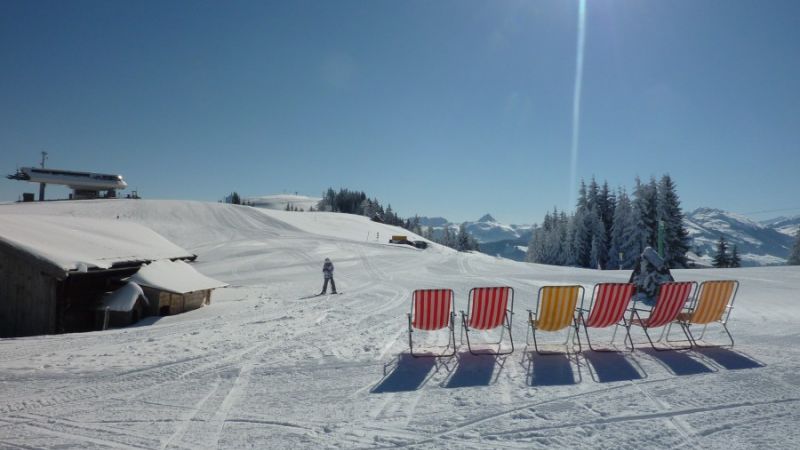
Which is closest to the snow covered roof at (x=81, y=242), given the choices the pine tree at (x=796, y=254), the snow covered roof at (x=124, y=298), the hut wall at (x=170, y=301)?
the snow covered roof at (x=124, y=298)

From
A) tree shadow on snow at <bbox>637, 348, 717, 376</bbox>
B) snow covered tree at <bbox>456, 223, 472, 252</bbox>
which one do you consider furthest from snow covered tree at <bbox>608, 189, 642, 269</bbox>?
snow covered tree at <bbox>456, 223, 472, 252</bbox>

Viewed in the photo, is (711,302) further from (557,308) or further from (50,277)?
(50,277)

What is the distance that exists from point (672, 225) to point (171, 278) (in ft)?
147

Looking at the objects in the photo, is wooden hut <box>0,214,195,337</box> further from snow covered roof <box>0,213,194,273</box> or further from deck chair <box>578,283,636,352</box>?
deck chair <box>578,283,636,352</box>

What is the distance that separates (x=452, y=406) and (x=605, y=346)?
14.2 ft

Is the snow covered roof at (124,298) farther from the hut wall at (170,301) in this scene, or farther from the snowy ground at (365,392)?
the snowy ground at (365,392)

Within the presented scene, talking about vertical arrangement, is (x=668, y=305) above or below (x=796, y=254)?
below

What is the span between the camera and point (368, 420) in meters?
4.68

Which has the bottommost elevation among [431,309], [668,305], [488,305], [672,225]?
[431,309]

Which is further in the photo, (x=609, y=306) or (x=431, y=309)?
(x=431, y=309)

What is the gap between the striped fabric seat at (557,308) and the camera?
7301 mm

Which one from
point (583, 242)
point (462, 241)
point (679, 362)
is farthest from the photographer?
point (462, 241)

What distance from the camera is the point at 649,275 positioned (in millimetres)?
15859

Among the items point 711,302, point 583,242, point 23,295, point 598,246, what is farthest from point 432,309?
point 583,242
